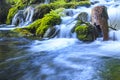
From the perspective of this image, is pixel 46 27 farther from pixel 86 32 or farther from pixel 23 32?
pixel 86 32

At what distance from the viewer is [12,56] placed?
29.2 feet

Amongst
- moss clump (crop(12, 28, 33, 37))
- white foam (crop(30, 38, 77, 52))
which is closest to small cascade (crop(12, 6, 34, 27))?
moss clump (crop(12, 28, 33, 37))

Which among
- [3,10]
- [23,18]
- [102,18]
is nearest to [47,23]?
[102,18]

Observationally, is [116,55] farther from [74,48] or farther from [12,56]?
[12,56]

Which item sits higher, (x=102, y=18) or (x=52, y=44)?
(x=102, y=18)

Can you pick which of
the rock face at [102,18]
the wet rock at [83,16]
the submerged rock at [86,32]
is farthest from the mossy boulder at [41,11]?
the rock face at [102,18]

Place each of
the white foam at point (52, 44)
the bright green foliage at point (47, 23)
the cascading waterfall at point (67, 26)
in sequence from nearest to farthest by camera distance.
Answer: the white foam at point (52, 44) < the cascading waterfall at point (67, 26) < the bright green foliage at point (47, 23)

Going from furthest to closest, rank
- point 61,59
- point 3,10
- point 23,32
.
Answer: point 3,10
point 23,32
point 61,59

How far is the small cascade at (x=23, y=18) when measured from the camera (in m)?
18.0

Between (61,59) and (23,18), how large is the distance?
10.6 metres

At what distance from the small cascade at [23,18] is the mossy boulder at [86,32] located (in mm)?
6630

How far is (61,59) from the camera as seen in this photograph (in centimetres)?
836

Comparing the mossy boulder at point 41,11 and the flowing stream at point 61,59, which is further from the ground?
the mossy boulder at point 41,11

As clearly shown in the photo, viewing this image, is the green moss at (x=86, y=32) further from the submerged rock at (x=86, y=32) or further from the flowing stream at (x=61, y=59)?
the flowing stream at (x=61, y=59)
